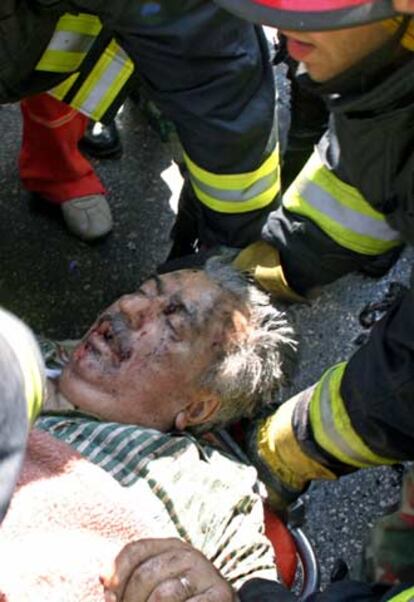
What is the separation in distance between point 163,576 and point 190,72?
1.23 metres

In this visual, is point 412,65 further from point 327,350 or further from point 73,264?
point 73,264

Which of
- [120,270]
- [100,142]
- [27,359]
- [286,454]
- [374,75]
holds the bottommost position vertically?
[120,270]

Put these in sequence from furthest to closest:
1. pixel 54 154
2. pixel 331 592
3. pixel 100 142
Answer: pixel 100 142 → pixel 54 154 → pixel 331 592

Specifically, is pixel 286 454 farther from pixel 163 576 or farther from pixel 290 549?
pixel 163 576

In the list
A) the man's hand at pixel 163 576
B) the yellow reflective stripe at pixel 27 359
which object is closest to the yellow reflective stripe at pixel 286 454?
the man's hand at pixel 163 576

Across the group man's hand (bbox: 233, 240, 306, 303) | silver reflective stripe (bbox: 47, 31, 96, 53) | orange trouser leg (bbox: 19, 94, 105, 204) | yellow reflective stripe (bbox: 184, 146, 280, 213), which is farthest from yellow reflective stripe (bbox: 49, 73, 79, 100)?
man's hand (bbox: 233, 240, 306, 303)

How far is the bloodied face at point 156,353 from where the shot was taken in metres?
2.57

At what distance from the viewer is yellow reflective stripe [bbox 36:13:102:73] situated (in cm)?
285

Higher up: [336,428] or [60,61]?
[60,61]

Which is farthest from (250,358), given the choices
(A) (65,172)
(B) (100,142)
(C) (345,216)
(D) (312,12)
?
(B) (100,142)

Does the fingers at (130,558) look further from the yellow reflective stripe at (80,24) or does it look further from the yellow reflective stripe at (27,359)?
the yellow reflective stripe at (80,24)

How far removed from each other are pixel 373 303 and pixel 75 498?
4.64 feet

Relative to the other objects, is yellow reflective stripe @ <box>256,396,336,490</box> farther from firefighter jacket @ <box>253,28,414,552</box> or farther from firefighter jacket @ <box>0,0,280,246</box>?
firefighter jacket @ <box>0,0,280,246</box>

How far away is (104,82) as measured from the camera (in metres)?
3.09
